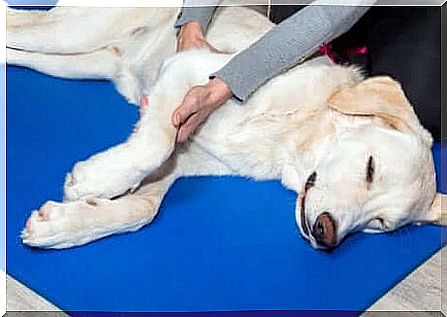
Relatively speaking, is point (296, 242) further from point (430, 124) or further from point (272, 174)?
point (430, 124)

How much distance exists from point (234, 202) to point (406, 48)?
365 mm

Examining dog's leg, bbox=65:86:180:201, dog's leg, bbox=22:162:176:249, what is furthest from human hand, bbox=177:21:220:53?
dog's leg, bbox=22:162:176:249

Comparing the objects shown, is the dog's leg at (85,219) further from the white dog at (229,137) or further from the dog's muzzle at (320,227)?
the dog's muzzle at (320,227)

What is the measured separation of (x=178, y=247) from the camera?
4.62 ft

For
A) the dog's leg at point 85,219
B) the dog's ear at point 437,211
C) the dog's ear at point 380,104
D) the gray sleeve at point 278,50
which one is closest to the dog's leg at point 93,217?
the dog's leg at point 85,219

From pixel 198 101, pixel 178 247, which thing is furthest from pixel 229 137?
pixel 178 247

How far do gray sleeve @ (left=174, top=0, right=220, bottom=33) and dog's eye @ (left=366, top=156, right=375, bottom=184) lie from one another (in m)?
0.33

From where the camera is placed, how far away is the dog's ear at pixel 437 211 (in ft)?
4.75

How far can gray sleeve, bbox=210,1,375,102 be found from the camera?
4.57 feet

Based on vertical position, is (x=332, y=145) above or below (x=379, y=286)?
above

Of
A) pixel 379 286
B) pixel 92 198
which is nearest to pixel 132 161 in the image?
pixel 92 198

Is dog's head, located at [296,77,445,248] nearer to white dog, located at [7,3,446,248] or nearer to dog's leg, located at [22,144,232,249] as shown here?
white dog, located at [7,3,446,248]

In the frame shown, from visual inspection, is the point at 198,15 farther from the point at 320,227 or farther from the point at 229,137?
the point at 320,227

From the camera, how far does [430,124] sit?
145 centimetres
